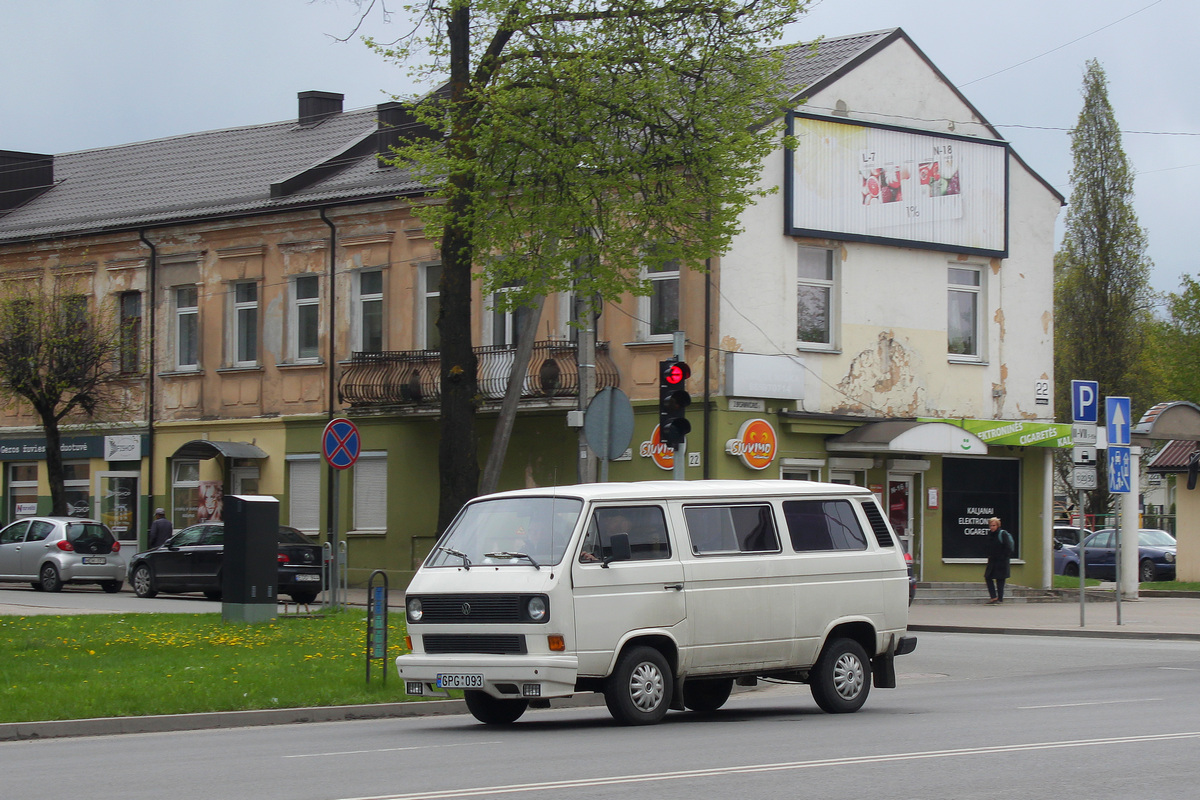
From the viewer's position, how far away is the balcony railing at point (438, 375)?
31.1 meters

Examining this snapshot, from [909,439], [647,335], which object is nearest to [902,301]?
[909,439]

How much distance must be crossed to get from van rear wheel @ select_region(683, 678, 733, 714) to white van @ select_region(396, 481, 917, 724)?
0.01 m

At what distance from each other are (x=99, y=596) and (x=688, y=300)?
12970mm

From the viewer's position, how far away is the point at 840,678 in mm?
13906

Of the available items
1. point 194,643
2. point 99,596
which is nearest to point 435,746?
point 194,643

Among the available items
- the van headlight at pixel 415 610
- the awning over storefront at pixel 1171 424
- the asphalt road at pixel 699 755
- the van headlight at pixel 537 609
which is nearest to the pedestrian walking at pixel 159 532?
the awning over storefront at pixel 1171 424

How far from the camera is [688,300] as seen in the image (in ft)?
99.6

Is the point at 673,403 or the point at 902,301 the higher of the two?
the point at 902,301

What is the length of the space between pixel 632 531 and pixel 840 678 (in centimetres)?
234

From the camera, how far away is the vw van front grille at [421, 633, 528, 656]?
12461mm

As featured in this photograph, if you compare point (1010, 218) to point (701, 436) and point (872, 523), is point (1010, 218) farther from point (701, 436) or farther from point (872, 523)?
point (872, 523)

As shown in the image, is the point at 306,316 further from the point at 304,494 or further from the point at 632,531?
the point at 632,531

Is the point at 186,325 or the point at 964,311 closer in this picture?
the point at 964,311

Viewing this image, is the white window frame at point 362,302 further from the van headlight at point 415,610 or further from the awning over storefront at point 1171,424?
the van headlight at point 415,610
